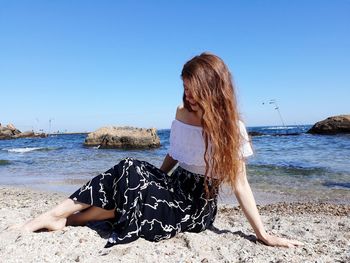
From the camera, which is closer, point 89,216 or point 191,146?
point 191,146

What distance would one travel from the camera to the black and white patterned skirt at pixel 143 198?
2801 mm

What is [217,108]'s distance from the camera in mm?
2656

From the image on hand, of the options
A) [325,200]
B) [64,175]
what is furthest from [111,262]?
[64,175]

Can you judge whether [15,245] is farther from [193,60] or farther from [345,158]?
[345,158]

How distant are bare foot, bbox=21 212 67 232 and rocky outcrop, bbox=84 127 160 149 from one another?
19077 millimetres

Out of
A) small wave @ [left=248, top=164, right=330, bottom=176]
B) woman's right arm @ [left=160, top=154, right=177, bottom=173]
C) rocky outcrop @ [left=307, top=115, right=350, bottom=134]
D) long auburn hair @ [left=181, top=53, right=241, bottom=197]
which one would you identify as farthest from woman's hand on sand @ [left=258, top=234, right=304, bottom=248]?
rocky outcrop @ [left=307, top=115, right=350, bottom=134]

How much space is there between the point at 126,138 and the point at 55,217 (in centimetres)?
1953

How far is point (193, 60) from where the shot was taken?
105 inches

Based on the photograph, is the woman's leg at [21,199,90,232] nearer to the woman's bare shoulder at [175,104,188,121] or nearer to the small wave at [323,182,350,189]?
the woman's bare shoulder at [175,104,188,121]

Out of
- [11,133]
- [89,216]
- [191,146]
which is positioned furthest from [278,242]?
[11,133]

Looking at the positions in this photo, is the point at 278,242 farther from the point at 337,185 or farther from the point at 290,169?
the point at 290,169

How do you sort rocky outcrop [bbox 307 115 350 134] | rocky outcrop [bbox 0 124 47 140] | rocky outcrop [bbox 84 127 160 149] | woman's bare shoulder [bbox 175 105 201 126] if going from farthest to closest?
rocky outcrop [bbox 0 124 47 140]
rocky outcrop [bbox 307 115 350 134]
rocky outcrop [bbox 84 127 160 149]
woman's bare shoulder [bbox 175 105 201 126]

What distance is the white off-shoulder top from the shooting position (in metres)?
2.83

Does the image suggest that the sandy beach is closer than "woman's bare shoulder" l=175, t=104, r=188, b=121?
Yes
